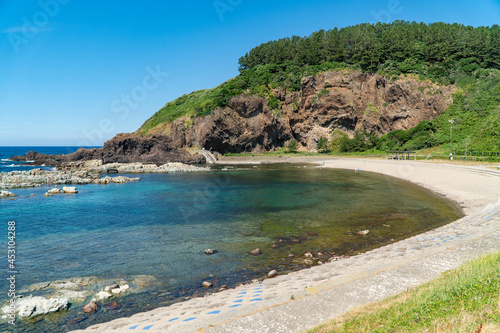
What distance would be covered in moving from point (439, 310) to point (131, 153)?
259ft

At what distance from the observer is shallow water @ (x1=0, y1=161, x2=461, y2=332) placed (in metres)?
11.2

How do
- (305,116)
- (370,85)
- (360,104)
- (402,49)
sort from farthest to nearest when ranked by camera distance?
(305,116) < (402,49) < (360,104) < (370,85)

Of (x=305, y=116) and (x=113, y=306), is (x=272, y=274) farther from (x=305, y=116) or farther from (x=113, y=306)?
(x=305, y=116)

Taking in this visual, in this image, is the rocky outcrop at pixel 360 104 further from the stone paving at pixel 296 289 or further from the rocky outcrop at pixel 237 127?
the stone paving at pixel 296 289

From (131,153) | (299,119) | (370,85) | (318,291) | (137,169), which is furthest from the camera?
(299,119)

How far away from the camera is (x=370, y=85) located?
8731 centimetres

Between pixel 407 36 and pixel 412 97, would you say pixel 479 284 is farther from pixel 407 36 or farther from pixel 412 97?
pixel 407 36

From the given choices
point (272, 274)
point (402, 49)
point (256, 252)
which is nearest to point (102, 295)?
point (272, 274)

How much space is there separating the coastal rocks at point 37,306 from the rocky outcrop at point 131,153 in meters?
68.3

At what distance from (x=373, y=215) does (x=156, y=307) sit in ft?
52.2

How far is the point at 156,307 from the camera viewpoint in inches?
345

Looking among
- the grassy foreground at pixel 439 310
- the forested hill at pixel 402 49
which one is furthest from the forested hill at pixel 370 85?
the grassy foreground at pixel 439 310

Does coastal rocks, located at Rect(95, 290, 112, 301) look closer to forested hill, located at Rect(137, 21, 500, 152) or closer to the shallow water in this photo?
the shallow water

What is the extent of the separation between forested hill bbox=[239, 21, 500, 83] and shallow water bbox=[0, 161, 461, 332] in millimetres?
70911
